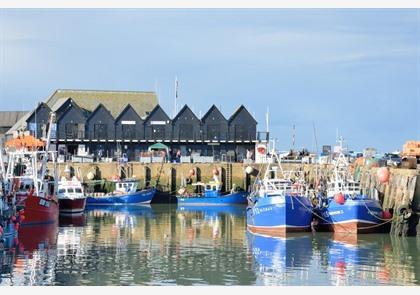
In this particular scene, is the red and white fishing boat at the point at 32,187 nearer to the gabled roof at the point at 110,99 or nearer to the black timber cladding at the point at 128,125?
the black timber cladding at the point at 128,125

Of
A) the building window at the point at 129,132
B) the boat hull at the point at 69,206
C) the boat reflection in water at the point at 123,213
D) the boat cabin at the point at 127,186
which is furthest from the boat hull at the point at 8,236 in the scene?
the building window at the point at 129,132

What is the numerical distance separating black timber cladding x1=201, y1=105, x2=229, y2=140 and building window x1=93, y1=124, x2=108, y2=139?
903 centimetres

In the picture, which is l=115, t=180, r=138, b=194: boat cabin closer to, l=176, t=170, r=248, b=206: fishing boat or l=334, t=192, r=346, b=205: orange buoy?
l=176, t=170, r=248, b=206: fishing boat

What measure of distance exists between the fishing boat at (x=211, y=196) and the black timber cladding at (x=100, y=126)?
45.4ft

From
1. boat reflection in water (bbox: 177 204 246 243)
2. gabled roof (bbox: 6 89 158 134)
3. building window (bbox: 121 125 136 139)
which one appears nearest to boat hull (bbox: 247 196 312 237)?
boat reflection in water (bbox: 177 204 246 243)

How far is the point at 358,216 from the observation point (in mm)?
40781

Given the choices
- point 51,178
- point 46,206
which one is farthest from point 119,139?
point 46,206

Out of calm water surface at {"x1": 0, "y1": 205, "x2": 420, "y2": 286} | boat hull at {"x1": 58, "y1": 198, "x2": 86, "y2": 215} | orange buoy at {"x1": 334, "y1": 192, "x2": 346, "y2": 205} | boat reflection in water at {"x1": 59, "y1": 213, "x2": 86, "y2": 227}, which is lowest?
calm water surface at {"x1": 0, "y1": 205, "x2": 420, "y2": 286}

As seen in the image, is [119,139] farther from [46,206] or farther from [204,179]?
[46,206]

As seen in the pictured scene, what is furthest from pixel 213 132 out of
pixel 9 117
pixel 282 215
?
pixel 282 215

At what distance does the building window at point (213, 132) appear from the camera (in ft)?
273

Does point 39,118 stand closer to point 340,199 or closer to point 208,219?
point 208,219

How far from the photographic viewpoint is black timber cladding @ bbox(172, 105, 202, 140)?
83.2 metres

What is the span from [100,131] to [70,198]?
27707 mm
